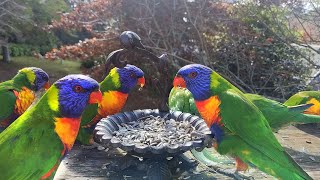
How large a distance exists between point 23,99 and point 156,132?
1400mm

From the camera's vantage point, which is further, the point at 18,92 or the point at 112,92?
the point at 112,92

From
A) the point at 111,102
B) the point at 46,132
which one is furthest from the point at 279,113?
the point at 46,132

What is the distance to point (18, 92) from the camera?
10.4 feet

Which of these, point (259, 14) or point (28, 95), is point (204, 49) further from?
point (28, 95)

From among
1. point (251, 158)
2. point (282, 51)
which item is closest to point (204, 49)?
point (282, 51)

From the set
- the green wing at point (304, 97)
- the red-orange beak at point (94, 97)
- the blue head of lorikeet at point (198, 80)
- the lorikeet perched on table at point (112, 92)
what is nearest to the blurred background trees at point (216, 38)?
the green wing at point (304, 97)

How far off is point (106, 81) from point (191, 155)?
107 cm

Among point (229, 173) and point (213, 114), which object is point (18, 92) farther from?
point (229, 173)

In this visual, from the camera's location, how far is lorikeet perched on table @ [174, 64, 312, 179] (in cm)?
231

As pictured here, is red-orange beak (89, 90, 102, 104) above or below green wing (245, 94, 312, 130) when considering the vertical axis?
above

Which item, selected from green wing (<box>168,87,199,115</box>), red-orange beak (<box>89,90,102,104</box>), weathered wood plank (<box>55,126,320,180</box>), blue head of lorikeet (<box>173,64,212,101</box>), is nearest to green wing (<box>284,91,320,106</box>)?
weathered wood plank (<box>55,126,320,180</box>)

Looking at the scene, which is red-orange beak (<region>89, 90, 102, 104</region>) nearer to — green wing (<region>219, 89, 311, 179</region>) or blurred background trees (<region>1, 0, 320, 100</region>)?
green wing (<region>219, 89, 311, 179</region>)

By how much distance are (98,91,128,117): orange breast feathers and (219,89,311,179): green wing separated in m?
1.24

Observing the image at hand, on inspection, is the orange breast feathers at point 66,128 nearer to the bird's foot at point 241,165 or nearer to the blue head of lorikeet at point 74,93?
the blue head of lorikeet at point 74,93
